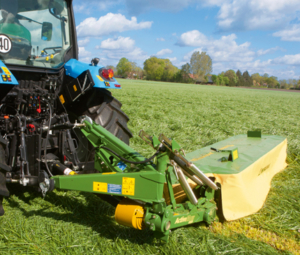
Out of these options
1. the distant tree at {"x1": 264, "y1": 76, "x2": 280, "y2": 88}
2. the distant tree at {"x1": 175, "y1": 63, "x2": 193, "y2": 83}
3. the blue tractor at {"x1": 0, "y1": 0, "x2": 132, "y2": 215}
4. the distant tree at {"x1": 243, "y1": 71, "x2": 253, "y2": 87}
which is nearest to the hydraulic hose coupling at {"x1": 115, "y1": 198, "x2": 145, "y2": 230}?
the blue tractor at {"x1": 0, "y1": 0, "x2": 132, "y2": 215}

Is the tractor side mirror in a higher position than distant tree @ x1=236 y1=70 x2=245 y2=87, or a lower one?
lower

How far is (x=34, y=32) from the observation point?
3010mm

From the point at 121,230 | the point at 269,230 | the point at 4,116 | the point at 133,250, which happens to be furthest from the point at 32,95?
the point at 269,230

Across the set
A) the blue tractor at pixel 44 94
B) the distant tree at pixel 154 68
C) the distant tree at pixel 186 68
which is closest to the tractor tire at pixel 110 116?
the blue tractor at pixel 44 94

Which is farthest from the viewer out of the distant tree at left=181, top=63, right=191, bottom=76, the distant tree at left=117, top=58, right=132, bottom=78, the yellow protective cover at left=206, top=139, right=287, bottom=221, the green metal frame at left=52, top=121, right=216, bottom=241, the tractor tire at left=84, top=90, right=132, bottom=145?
the distant tree at left=117, top=58, right=132, bottom=78

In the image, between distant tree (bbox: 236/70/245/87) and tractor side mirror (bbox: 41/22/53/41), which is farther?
distant tree (bbox: 236/70/245/87)

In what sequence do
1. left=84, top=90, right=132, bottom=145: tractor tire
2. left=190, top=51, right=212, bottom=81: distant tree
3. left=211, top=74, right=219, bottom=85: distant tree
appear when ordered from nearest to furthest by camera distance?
left=84, top=90, right=132, bottom=145: tractor tire, left=211, top=74, right=219, bottom=85: distant tree, left=190, top=51, right=212, bottom=81: distant tree

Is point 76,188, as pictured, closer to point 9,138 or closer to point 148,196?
point 148,196

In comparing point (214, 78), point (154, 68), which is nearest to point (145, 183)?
point (214, 78)

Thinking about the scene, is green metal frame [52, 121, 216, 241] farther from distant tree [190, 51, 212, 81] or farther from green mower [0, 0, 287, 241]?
distant tree [190, 51, 212, 81]

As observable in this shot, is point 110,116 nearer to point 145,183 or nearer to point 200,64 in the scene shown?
point 145,183

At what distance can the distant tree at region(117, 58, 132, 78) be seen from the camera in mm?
87062

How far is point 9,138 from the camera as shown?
2.71 m

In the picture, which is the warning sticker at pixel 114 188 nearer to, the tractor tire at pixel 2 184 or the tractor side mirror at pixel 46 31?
the tractor tire at pixel 2 184
